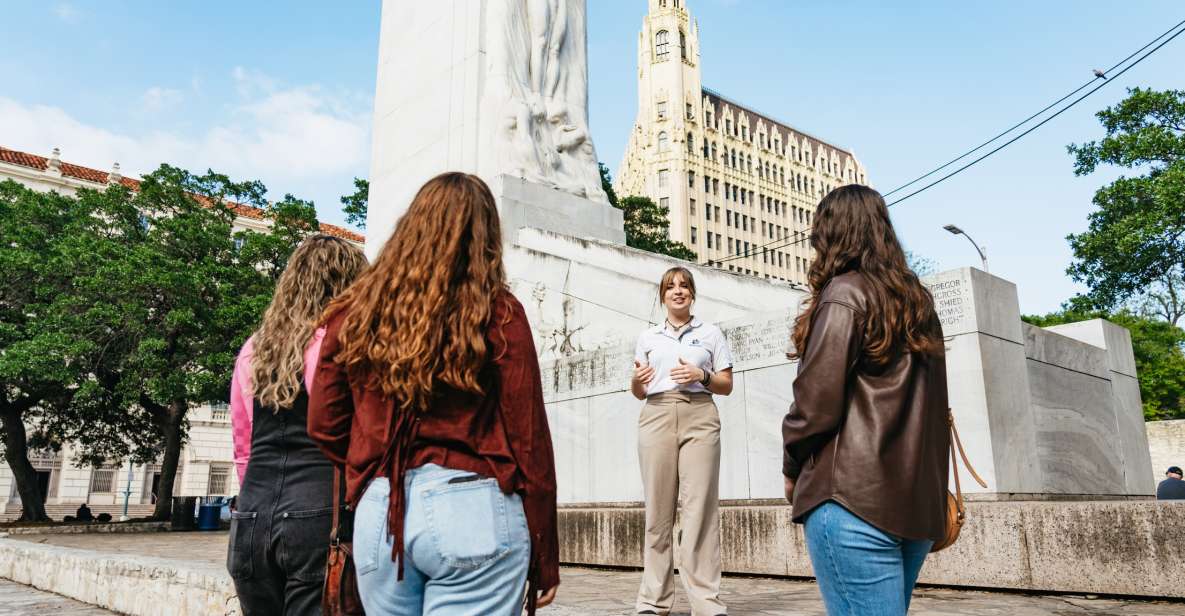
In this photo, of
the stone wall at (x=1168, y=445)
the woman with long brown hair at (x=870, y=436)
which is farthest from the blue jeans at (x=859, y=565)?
the stone wall at (x=1168, y=445)

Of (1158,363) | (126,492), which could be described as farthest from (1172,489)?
(126,492)

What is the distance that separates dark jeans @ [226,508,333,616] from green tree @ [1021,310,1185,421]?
43.0m

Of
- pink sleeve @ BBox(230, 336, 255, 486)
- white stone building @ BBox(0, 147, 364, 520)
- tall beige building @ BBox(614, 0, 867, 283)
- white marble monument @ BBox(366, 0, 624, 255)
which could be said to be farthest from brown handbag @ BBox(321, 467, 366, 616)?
tall beige building @ BBox(614, 0, 867, 283)

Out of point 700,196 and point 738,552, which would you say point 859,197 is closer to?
point 738,552

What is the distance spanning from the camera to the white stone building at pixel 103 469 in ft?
130

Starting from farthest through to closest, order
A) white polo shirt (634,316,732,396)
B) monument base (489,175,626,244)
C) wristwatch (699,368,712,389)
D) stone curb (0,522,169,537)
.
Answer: stone curb (0,522,169,537)
monument base (489,175,626,244)
white polo shirt (634,316,732,396)
wristwatch (699,368,712,389)

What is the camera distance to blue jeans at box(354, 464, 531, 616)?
1674 mm

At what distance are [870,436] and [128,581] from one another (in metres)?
5.02

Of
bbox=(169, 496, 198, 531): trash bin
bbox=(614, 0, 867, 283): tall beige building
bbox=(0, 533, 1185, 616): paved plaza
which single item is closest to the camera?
bbox=(0, 533, 1185, 616): paved plaza

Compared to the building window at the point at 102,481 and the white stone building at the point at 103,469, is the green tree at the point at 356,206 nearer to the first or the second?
A: the white stone building at the point at 103,469

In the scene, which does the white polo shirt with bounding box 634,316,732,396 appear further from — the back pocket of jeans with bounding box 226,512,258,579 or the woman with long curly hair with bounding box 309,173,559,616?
the woman with long curly hair with bounding box 309,173,559,616

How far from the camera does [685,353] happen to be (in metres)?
4.18

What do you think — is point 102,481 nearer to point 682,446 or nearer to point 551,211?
point 551,211

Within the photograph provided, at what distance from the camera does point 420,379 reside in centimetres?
172
